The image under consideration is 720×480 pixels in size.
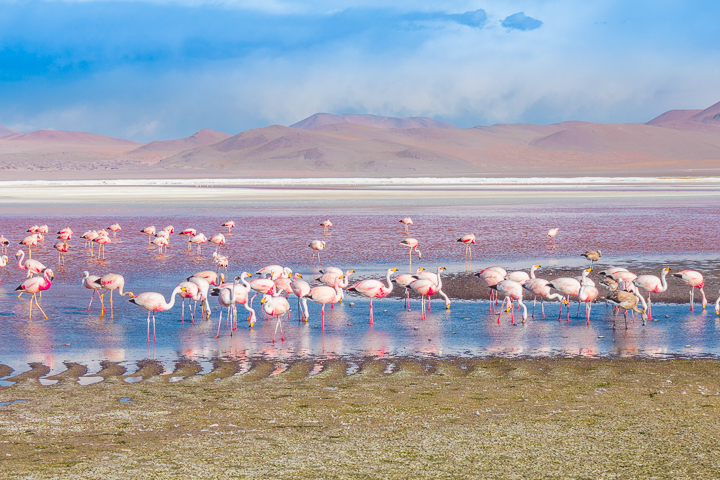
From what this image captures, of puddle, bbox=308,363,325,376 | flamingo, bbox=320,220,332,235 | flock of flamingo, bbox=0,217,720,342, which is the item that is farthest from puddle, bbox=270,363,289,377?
flamingo, bbox=320,220,332,235

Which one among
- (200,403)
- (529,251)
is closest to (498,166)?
(529,251)

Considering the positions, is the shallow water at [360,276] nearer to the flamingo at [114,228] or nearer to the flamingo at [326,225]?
the flamingo at [326,225]

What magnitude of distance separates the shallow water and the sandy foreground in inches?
53.5

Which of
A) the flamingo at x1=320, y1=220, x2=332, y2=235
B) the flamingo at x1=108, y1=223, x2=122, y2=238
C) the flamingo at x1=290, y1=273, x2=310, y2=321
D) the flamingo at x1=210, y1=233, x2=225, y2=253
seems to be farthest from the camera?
the flamingo at x1=320, y1=220, x2=332, y2=235

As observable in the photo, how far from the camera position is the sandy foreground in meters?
5.84

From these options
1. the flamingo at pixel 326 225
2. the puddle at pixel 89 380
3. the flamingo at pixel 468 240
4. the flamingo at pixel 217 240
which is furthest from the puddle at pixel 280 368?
the flamingo at pixel 326 225

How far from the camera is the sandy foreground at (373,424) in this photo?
19.2 ft

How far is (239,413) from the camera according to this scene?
23.9 ft

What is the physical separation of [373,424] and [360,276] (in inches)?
428

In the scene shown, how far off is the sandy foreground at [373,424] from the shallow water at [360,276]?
136 cm

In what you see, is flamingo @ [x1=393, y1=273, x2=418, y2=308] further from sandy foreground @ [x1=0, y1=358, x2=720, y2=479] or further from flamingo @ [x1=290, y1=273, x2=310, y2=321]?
sandy foreground @ [x1=0, y1=358, x2=720, y2=479]

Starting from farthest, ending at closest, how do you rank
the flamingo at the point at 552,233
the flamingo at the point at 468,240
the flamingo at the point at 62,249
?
1. the flamingo at the point at 552,233
2. the flamingo at the point at 468,240
3. the flamingo at the point at 62,249

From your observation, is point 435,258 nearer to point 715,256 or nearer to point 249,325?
point 715,256

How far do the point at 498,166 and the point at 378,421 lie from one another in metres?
189
